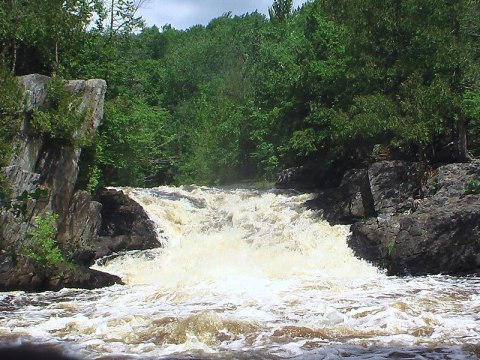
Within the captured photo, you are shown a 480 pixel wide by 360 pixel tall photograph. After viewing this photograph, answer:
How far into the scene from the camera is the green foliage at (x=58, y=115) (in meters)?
14.7

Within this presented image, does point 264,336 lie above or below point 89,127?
below

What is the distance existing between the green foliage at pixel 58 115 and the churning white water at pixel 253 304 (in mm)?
3987

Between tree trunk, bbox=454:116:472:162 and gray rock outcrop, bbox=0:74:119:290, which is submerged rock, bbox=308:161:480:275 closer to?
tree trunk, bbox=454:116:472:162

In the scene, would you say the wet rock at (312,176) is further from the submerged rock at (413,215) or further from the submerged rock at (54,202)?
the submerged rock at (54,202)

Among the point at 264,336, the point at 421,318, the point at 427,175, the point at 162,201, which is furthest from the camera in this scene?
the point at 162,201

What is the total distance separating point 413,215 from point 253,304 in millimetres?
5971

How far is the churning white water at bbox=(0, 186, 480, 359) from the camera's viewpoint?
8.88m

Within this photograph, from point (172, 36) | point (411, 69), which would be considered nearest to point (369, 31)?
point (411, 69)

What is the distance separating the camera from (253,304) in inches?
455

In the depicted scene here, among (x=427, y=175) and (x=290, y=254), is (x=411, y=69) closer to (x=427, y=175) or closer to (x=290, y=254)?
(x=427, y=175)

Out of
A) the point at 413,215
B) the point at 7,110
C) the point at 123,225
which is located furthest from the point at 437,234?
the point at 7,110

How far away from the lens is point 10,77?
543 inches

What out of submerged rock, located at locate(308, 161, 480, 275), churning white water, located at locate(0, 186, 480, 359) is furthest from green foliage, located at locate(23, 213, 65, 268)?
submerged rock, located at locate(308, 161, 480, 275)

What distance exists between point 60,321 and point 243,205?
10823mm
